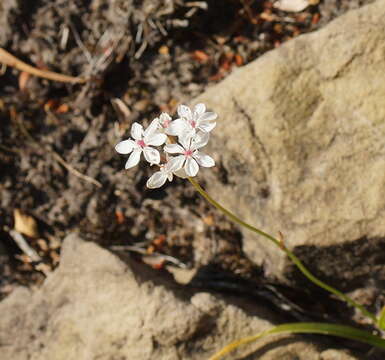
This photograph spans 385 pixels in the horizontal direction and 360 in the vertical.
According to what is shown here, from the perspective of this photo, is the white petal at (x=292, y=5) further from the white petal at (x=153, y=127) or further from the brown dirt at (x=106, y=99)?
the white petal at (x=153, y=127)

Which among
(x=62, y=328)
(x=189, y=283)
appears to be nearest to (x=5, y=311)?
(x=62, y=328)

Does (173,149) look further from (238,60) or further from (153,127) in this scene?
(238,60)

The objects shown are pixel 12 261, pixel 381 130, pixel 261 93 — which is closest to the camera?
pixel 381 130


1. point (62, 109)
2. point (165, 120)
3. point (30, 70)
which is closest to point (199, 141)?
point (165, 120)

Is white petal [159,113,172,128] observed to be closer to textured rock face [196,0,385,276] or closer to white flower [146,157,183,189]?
white flower [146,157,183,189]

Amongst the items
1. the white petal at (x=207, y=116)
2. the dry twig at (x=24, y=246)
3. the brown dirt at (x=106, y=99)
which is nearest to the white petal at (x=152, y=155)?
the white petal at (x=207, y=116)

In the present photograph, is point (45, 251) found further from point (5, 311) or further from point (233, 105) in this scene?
point (233, 105)
